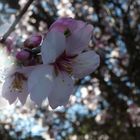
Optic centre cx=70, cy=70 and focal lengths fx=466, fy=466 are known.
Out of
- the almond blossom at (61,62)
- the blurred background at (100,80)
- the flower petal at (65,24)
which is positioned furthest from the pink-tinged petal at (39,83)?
the blurred background at (100,80)

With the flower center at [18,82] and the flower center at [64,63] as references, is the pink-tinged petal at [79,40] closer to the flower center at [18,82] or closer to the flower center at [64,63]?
the flower center at [64,63]

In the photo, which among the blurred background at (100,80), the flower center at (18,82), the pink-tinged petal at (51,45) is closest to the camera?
the pink-tinged petal at (51,45)

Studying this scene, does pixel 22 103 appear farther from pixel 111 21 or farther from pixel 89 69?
pixel 111 21

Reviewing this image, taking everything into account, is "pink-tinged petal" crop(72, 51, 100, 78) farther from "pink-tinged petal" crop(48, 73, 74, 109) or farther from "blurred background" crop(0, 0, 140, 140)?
"blurred background" crop(0, 0, 140, 140)

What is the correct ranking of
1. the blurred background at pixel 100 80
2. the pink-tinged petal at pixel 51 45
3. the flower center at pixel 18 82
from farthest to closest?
1. the blurred background at pixel 100 80
2. the flower center at pixel 18 82
3. the pink-tinged petal at pixel 51 45

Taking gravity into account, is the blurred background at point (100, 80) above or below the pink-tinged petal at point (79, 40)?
below

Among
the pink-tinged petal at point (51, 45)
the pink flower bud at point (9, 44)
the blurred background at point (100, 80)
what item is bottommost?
the blurred background at point (100, 80)

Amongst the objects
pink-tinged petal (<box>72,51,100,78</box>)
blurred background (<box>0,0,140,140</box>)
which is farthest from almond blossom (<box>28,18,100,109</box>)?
blurred background (<box>0,0,140,140</box>)

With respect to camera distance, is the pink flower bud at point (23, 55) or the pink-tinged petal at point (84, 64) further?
the pink-tinged petal at point (84, 64)

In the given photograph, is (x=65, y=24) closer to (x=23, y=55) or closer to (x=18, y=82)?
(x=23, y=55)
